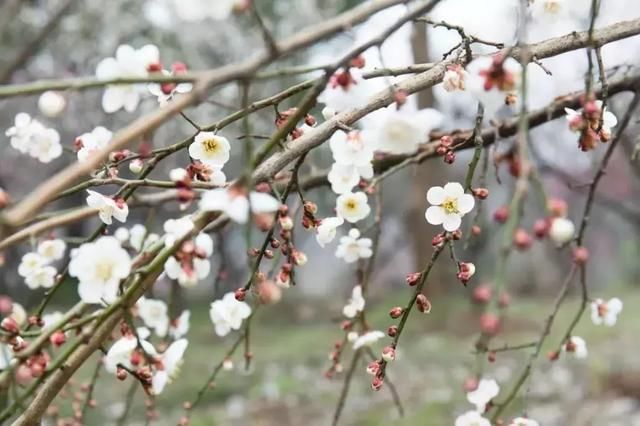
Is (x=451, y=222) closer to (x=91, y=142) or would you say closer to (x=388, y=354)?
(x=388, y=354)

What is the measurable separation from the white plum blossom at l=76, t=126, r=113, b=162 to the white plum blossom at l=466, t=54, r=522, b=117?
461 mm

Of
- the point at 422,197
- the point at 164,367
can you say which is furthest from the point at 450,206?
the point at 422,197

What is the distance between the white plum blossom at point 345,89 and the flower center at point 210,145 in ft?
0.57

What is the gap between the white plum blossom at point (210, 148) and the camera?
0.89 m

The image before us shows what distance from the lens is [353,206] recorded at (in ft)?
3.12

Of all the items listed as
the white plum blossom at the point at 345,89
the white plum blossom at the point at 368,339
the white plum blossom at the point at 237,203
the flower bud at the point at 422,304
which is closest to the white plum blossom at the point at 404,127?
the white plum blossom at the point at 345,89

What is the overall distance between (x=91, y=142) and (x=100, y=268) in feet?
1.30

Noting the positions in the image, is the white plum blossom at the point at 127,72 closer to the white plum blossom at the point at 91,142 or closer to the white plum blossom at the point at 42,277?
the white plum blossom at the point at 91,142

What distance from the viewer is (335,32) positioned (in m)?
0.58

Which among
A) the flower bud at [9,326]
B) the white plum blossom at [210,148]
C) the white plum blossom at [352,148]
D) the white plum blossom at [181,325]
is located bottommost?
the flower bud at [9,326]

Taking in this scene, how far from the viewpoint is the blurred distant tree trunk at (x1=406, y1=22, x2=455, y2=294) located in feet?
19.0

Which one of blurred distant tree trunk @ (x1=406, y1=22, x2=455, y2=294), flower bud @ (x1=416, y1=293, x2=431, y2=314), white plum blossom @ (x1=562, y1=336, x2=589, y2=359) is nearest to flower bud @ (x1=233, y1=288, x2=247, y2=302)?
flower bud @ (x1=416, y1=293, x2=431, y2=314)

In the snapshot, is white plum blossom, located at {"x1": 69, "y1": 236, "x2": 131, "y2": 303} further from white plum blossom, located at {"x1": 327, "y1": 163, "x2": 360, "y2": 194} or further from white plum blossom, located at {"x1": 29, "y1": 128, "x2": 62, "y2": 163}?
white plum blossom, located at {"x1": 29, "y1": 128, "x2": 62, "y2": 163}

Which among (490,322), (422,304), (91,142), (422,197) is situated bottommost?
(490,322)
